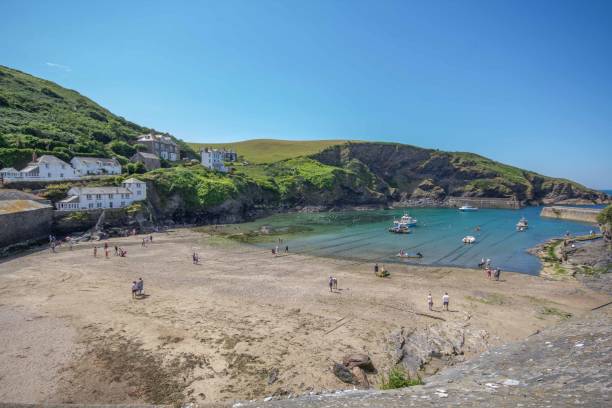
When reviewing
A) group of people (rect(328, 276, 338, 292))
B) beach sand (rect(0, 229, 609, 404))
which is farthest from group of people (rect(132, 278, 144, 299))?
group of people (rect(328, 276, 338, 292))

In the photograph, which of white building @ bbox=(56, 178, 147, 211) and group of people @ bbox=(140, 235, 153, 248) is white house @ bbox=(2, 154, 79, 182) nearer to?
white building @ bbox=(56, 178, 147, 211)

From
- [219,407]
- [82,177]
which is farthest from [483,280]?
[82,177]

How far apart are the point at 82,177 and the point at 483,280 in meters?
70.9

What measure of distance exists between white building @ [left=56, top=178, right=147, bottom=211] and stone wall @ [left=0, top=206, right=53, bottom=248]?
3575 millimetres

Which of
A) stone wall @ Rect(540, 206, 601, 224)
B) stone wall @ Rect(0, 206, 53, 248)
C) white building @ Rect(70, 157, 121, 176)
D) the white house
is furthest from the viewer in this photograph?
stone wall @ Rect(540, 206, 601, 224)

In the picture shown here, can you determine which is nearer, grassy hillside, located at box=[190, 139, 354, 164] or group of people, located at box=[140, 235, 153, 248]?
group of people, located at box=[140, 235, 153, 248]

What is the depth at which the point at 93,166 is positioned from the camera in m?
72.1

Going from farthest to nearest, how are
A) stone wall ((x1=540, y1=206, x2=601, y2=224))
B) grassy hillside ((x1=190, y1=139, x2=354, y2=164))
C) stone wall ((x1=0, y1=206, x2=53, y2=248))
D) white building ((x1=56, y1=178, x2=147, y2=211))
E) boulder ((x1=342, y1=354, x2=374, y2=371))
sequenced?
grassy hillside ((x1=190, y1=139, x2=354, y2=164))
stone wall ((x1=540, y1=206, x2=601, y2=224))
white building ((x1=56, y1=178, x2=147, y2=211))
stone wall ((x1=0, y1=206, x2=53, y2=248))
boulder ((x1=342, y1=354, x2=374, y2=371))

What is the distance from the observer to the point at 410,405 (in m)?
9.34

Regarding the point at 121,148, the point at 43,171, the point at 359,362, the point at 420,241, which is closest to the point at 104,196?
the point at 43,171

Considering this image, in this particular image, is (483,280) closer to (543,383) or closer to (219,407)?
(543,383)

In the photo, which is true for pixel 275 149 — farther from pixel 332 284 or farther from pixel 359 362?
pixel 359 362

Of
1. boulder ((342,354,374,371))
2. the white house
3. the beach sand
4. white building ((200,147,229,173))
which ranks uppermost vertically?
white building ((200,147,229,173))

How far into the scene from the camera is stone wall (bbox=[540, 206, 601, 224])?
304 ft
